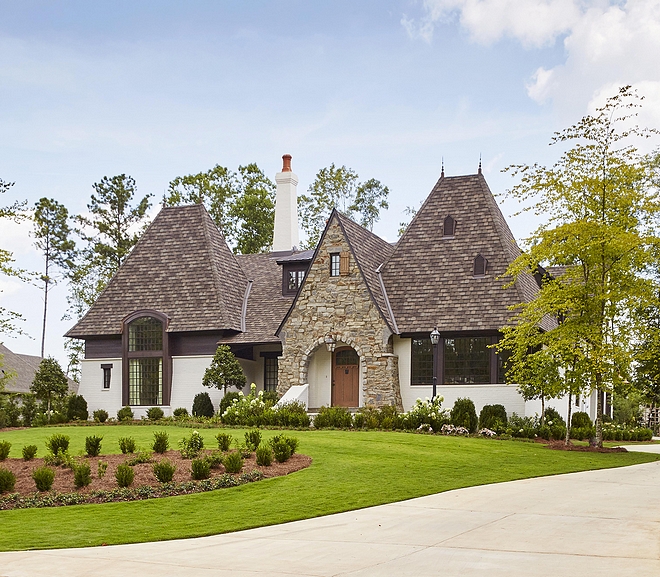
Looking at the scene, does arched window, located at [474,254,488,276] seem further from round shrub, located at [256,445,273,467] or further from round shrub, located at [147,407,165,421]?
round shrub, located at [256,445,273,467]

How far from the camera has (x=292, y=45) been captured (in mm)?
19469

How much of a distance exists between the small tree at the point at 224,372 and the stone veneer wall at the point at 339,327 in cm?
161

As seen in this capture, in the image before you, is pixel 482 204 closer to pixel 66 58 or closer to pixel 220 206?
pixel 66 58

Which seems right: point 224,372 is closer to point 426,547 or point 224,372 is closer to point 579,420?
point 579,420

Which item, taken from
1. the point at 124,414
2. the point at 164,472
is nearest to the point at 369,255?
the point at 124,414

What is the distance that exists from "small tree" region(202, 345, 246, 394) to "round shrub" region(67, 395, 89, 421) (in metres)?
5.25

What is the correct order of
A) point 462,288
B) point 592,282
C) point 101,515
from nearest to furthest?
point 101,515 < point 592,282 < point 462,288

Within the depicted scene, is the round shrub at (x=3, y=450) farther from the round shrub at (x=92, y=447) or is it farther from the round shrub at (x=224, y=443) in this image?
the round shrub at (x=224, y=443)

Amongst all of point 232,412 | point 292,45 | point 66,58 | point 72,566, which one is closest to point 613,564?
point 72,566

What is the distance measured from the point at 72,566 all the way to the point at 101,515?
3227mm

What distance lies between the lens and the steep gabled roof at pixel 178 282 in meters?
33.2

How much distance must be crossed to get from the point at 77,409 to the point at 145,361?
3.21 metres

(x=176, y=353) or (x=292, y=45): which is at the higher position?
(x=292, y=45)

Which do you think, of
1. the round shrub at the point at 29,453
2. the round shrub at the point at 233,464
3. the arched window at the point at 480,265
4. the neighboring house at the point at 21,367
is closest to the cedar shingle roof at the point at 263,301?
the arched window at the point at 480,265
